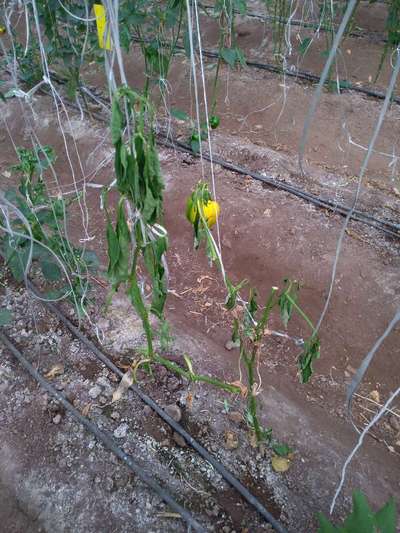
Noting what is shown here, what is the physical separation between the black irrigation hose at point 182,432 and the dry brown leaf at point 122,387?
0.06ft

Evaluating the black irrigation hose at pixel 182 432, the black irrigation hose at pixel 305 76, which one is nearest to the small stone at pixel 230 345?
the black irrigation hose at pixel 182 432

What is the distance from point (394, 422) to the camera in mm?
1657

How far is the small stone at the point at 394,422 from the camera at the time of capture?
164 cm

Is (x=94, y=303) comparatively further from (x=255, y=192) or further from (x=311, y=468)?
(x=255, y=192)

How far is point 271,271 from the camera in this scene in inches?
89.0

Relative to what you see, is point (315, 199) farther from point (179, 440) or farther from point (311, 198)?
point (179, 440)

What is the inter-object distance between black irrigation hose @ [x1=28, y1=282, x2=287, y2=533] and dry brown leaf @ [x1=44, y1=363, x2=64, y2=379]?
0.12 meters

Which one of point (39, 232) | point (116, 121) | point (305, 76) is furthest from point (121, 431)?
point (305, 76)

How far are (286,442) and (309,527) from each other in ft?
0.82

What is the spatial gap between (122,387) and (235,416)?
15.9 inches

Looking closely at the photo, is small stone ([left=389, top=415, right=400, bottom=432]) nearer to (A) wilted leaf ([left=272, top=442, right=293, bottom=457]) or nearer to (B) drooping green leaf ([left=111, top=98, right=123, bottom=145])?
(A) wilted leaf ([left=272, top=442, right=293, bottom=457])

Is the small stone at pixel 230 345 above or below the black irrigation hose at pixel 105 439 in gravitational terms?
below

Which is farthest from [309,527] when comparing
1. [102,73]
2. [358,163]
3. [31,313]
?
[102,73]

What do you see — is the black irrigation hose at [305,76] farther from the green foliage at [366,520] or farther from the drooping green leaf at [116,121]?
the green foliage at [366,520]
